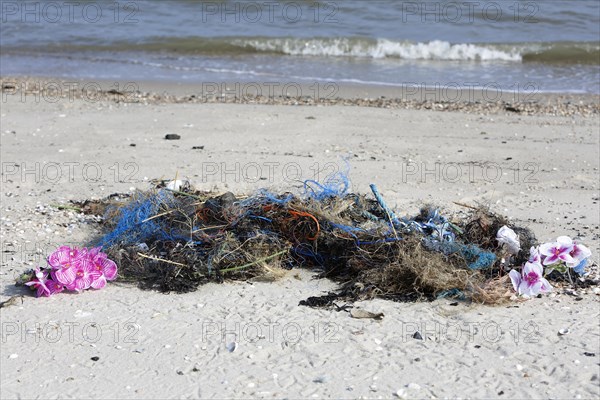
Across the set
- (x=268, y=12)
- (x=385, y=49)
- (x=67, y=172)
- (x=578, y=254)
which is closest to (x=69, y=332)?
(x=578, y=254)

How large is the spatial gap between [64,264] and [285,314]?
1.22 m

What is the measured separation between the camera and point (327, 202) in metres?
5.16

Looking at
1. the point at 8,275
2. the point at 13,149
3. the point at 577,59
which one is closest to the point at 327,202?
the point at 8,275

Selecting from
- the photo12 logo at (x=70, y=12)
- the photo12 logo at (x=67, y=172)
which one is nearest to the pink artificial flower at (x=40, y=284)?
the photo12 logo at (x=67, y=172)

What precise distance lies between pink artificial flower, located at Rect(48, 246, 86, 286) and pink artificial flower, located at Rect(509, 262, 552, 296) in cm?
232

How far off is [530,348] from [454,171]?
3.27 m

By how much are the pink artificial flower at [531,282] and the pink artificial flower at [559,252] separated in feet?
0.50

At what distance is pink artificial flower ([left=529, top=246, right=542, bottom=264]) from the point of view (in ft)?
15.1

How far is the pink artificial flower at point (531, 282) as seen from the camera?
4480 mm

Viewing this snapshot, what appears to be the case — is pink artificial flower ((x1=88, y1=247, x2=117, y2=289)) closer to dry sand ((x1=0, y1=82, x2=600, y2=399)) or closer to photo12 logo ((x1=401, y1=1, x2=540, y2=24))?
dry sand ((x1=0, y1=82, x2=600, y2=399))

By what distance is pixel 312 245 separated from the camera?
16.2 ft

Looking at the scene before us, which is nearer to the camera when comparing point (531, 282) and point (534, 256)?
point (531, 282)

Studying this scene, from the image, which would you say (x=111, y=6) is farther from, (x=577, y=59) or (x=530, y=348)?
(x=530, y=348)

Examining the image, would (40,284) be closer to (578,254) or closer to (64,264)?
(64,264)
